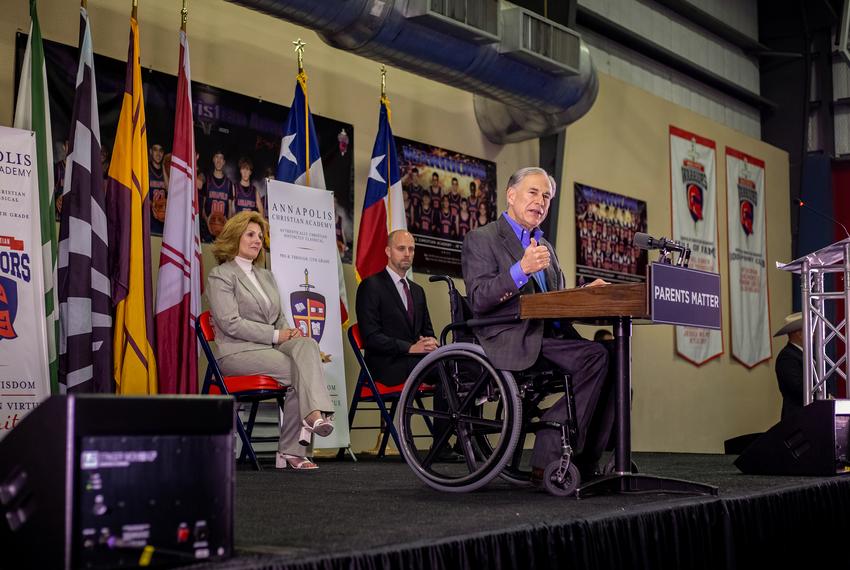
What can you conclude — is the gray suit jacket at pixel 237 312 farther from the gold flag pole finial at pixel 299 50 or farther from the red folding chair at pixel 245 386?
the gold flag pole finial at pixel 299 50

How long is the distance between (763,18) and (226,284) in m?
8.34

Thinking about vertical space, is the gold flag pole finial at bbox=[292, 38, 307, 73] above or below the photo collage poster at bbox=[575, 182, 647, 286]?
above

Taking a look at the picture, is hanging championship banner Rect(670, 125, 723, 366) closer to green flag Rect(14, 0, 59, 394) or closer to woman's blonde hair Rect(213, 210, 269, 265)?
woman's blonde hair Rect(213, 210, 269, 265)

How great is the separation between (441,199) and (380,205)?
96cm

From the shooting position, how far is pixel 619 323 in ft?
9.71

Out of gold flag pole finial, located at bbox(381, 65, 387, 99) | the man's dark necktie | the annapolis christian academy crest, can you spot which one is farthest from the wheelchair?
gold flag pole finial, located at bbox(381, 65, 387, 99)

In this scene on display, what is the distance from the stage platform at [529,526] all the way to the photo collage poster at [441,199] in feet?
9.78

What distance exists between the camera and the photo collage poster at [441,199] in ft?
21.5

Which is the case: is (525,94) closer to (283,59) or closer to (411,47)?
(411,47)

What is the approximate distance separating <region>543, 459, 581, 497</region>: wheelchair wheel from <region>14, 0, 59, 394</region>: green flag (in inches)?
85.2

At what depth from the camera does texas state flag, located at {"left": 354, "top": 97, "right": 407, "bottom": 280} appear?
19.1 ft

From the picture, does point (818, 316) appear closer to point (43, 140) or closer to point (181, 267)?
point (181, 267)

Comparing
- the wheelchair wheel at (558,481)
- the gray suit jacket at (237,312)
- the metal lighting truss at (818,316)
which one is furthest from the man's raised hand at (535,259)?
the metal lighting truss at (818,316)

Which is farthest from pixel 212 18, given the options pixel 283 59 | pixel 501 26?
pixel 501 26
